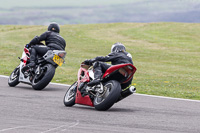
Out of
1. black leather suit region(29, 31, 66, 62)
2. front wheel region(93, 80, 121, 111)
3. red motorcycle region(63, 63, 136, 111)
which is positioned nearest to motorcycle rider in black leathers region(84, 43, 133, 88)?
red motorcycle region(63, 63, 136, 111)

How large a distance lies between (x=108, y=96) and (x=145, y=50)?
27845 millimetres

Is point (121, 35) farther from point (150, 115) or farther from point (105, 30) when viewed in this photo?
point (150, 115)

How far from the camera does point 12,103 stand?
934 cm

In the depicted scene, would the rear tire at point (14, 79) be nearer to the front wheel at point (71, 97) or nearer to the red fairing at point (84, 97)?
the front wheel at point (71, 97)

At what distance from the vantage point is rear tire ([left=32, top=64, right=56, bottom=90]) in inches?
472

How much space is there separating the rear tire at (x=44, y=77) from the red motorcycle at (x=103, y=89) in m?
2.56

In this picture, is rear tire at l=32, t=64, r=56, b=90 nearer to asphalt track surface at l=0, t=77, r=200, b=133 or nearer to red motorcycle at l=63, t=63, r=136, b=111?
asphalt track surface at l=0, t=77, r=200, b=133

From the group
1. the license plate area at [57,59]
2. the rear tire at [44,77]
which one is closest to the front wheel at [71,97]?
the rear tire at [44,77]

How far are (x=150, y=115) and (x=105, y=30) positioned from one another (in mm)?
44498

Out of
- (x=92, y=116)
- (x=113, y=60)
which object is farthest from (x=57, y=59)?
(x=92, y=116)

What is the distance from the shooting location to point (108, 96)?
27.7ft

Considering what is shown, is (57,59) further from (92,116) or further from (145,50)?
(145,50)

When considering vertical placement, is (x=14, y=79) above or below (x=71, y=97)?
above

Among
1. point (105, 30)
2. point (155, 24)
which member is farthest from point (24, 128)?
point (155, 24)
